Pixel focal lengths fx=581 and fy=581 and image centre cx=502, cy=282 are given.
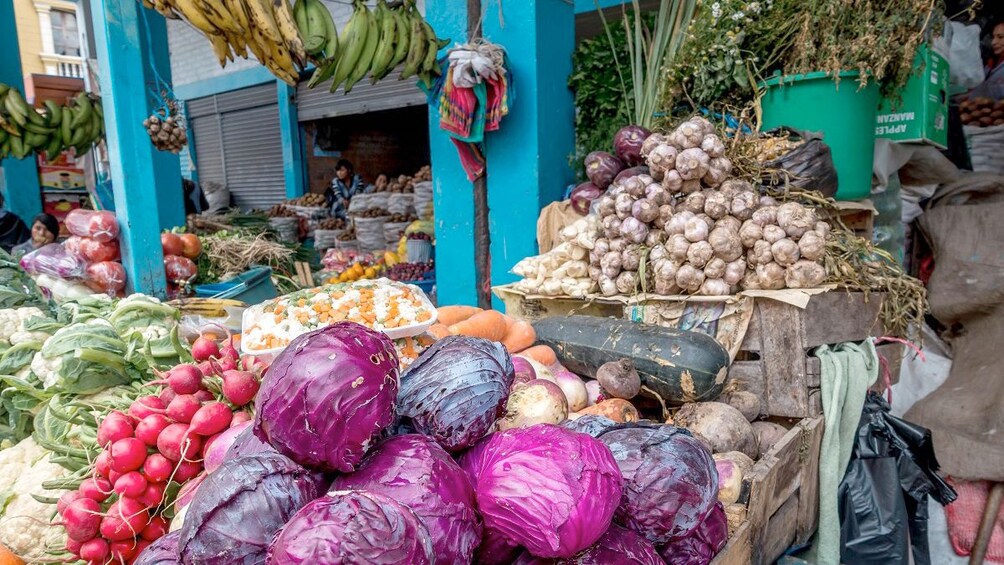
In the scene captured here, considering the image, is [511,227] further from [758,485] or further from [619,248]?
[758,485]

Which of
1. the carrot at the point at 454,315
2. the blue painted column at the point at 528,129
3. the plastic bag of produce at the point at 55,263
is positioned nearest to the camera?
the carrot at the point at 454,315

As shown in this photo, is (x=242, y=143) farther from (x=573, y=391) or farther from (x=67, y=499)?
(x=573, y=391)

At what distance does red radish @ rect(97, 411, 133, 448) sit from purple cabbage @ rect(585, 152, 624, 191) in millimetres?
3151

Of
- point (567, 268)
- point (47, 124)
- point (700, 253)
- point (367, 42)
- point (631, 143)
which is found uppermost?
point (367, 42)

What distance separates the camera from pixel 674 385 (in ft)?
8.27

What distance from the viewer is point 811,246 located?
2893mm

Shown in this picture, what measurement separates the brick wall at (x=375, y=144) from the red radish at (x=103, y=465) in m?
9.52

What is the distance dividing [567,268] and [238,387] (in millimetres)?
2151

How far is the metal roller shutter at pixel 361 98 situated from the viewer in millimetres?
8414

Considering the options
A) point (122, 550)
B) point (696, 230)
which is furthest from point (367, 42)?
point (122, 550)

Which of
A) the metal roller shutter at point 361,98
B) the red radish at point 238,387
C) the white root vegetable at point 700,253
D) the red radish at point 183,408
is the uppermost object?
the metal roller shutter at point 361,98

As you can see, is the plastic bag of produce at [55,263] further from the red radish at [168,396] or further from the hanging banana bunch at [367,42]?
the red radish at [168,396]

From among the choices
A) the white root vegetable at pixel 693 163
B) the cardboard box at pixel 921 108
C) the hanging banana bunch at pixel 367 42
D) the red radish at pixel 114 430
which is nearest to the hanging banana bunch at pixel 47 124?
the hanging banana bunch at pixel 367 42

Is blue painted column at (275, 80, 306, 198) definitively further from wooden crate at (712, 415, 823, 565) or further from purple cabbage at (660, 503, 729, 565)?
purple cabbage at (660, 503, 729, 565)
